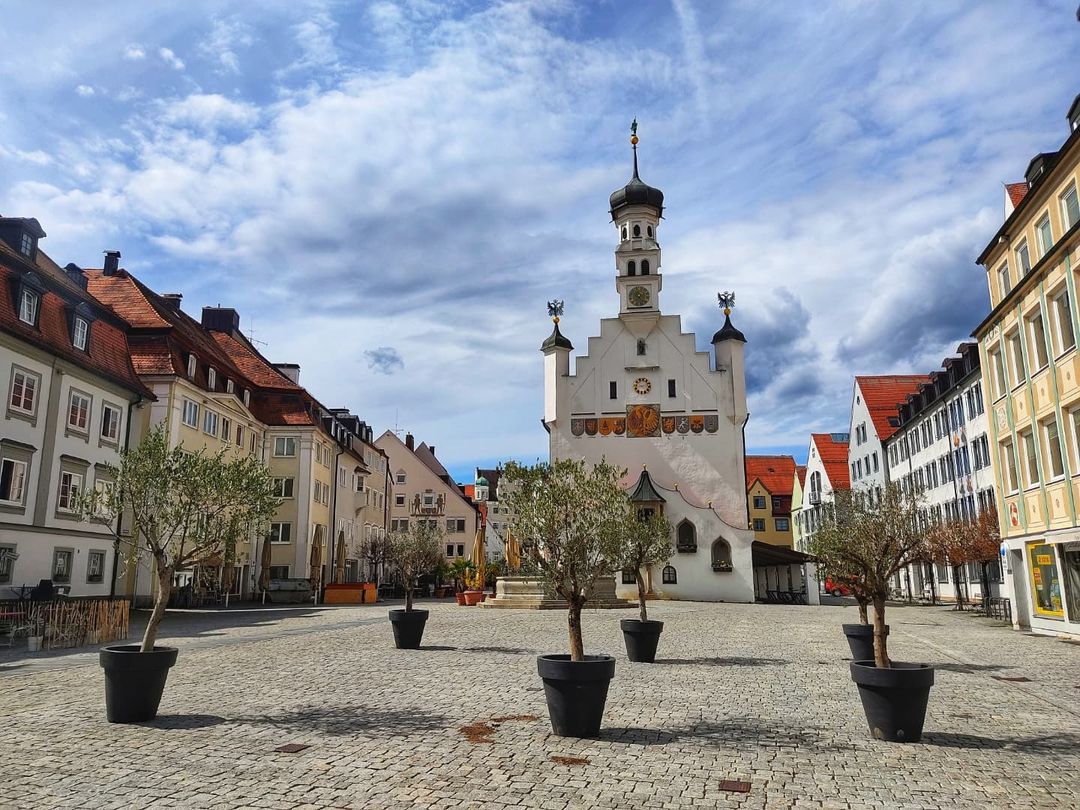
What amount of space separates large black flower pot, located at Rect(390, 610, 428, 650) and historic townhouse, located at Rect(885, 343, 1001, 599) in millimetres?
25731

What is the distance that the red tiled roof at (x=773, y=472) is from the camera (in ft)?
295

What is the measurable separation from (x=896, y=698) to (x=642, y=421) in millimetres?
43050

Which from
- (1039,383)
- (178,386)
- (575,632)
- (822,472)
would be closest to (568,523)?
(575,632)

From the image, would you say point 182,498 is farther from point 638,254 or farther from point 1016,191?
point 638,254

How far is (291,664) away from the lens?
15.7 meters

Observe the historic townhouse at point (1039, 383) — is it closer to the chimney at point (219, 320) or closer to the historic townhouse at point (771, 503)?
the chimney at point (219, 320)

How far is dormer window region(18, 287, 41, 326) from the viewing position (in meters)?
26.0

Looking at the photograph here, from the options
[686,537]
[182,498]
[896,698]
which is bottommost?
[896,698]

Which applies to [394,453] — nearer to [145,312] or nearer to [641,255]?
[641,255]

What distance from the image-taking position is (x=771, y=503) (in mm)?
89000

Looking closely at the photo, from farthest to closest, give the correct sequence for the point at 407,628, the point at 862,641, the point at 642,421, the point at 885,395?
the point at 885,395
the point at 642,421
the point at 407,628
the point at 862,641

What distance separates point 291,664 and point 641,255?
45.3 m

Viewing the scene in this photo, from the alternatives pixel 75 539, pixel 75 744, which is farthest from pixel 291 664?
pixel 75 539

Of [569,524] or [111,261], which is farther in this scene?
[111,261]
